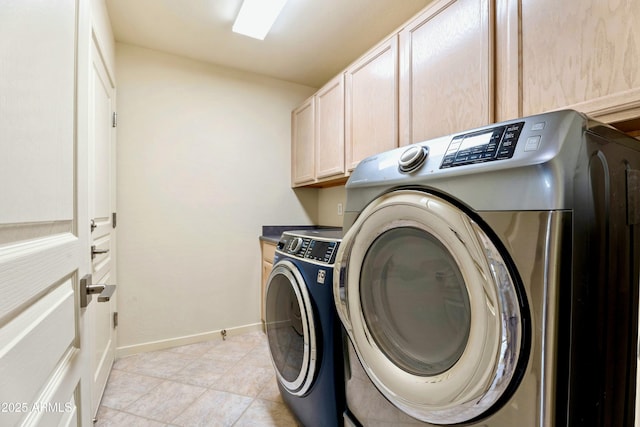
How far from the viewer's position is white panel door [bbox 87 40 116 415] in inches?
58.0

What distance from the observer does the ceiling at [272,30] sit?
71.7 inches

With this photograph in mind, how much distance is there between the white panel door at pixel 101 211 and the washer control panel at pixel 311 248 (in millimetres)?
893

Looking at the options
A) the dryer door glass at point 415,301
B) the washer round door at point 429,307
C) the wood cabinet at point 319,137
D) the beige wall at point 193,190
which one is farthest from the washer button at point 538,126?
the beige wall at point 193,190

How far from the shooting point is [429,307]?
33.4 inches

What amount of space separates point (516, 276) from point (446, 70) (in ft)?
3.73

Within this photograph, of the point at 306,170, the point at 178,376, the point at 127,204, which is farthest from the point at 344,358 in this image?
the point at 127,204

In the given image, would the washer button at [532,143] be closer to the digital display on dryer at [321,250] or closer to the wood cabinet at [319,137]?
the digital display on dryer at [321,250]

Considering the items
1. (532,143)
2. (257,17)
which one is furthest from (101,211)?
(532,143)

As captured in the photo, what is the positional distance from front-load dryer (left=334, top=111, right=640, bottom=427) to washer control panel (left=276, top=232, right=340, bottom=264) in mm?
365

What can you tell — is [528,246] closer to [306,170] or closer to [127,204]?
[306,170]

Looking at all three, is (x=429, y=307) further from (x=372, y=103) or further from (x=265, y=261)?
(x=265, y=261)

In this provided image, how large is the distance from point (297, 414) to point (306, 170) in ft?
5.96

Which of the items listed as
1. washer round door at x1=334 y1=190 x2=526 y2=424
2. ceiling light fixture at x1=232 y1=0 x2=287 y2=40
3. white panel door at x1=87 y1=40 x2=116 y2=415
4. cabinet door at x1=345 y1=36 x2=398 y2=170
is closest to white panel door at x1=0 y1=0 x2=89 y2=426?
washer round door at x1=334 y1=190 x2=526 y2=424

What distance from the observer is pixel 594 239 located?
63cm
